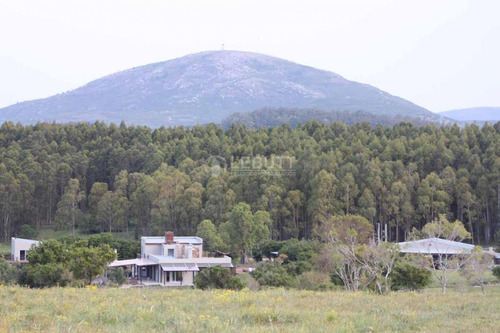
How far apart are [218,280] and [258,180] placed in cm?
2259

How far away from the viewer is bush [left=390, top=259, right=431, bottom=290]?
2358 cm

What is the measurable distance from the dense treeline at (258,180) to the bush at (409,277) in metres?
17.2

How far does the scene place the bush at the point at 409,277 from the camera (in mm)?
23578

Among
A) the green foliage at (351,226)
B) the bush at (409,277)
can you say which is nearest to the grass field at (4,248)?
the green foliage at (351,226)

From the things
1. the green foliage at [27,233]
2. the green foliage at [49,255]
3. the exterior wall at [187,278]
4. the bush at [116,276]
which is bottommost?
the exterior wall at [187,278]

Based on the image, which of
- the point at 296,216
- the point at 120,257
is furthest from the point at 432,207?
the point at 120,257

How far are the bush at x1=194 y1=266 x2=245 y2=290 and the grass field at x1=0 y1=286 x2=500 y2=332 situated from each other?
11734 mm

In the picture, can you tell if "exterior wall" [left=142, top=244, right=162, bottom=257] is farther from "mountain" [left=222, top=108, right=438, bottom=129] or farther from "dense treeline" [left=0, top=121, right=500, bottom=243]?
"mountain" [left=222, top=108, right=438, bottom=129]

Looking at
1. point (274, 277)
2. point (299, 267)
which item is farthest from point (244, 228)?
point (274, 277)

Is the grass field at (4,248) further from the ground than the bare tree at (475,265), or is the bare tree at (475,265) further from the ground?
the bare tree at (475,265)

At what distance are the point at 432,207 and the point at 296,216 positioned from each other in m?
9.69

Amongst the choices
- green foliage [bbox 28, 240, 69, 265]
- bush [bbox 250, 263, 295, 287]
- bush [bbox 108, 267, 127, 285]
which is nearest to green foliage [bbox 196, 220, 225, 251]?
bush [bbox 108, 267, 127, 285]

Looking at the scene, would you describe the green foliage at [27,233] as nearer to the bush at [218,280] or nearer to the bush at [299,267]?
the bush at [299,267]

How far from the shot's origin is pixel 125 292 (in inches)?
494
